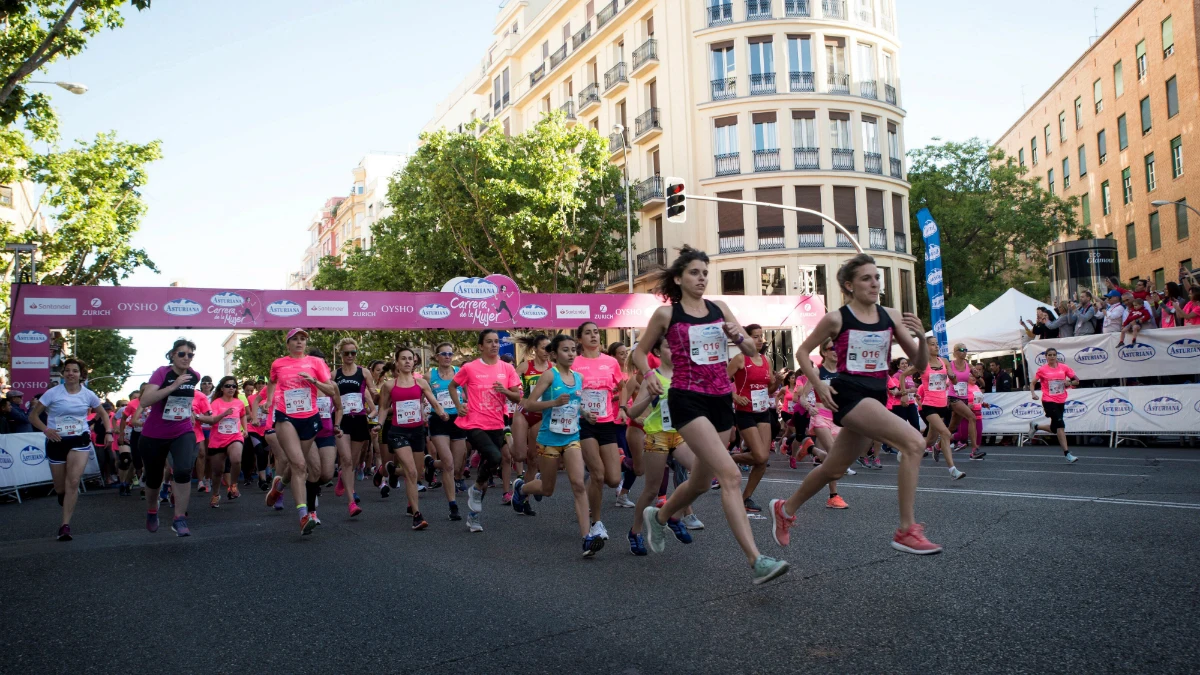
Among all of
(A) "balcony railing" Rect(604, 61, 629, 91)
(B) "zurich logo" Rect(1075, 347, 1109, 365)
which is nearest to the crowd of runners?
(B) "zurich logo" Rect(1075, 347, 1109, 365)

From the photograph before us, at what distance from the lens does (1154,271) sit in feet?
150

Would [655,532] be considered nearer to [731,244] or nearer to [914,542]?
[914,542]

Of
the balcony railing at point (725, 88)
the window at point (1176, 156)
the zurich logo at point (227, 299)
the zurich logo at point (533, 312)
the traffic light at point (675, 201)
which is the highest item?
the balcony railing at point (725, 88)

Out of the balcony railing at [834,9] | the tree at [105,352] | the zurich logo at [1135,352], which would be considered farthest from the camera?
the tree at [105,352]

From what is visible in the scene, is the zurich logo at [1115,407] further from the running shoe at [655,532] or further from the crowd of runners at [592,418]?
the running shoe at [655,532]

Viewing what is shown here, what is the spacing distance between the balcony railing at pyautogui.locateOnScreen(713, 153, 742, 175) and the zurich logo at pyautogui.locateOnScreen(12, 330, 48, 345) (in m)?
26.6

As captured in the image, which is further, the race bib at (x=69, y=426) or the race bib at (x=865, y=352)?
the race bib at (x=69, y=426)

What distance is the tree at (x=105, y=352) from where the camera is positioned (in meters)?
66.9

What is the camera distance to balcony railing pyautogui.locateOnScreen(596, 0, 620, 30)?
160 feet

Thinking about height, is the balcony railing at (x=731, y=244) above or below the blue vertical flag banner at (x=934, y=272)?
above

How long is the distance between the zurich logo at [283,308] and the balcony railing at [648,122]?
2160cm

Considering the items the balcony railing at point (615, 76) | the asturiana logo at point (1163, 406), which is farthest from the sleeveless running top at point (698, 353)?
the balcony railing at point (615, 76)

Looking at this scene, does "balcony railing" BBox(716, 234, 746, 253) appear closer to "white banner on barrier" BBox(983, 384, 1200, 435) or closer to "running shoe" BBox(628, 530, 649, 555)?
"white banner on barrier" BBox(983, 384, 1200, 435)

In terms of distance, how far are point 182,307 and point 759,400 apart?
70.3 feet
